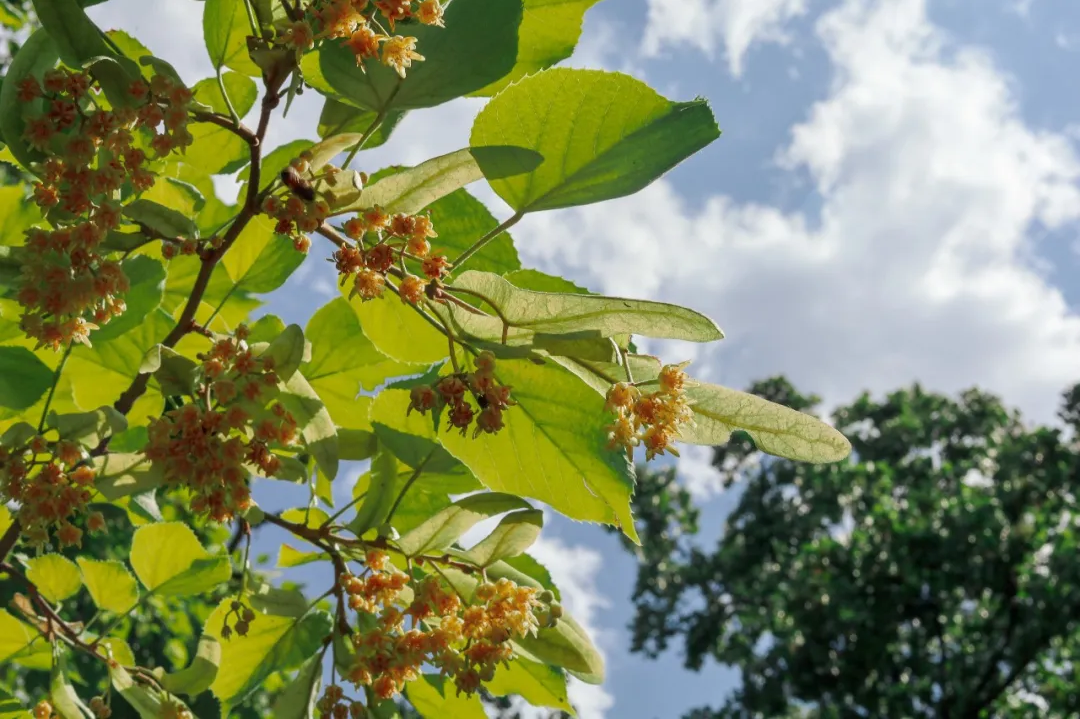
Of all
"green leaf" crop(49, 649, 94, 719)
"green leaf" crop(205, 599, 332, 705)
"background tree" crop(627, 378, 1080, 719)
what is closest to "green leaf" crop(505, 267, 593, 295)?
"green leaf" crop(205, 599, 332, 705)

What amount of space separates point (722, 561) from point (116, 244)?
20.0 m

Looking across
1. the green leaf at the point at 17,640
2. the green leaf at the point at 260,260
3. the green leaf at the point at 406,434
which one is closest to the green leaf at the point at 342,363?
the green leaf at the point at 260,260

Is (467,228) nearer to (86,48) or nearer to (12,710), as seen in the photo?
(86,48)

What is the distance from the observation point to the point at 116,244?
114 centimetres

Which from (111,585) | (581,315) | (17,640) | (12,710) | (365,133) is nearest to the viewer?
(581,315)

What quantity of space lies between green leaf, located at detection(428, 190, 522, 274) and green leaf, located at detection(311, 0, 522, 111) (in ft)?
0.90

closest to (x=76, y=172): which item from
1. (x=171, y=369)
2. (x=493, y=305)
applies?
(x=171, y=369)

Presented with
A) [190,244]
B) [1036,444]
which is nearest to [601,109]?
[190,244]

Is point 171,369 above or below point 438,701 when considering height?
above

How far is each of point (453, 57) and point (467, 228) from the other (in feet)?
1.09

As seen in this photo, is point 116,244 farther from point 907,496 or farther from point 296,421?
point 907,496

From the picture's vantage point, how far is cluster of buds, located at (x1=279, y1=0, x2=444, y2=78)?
0.98m

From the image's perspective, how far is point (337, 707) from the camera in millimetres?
1229

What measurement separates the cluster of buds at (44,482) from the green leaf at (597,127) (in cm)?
63
